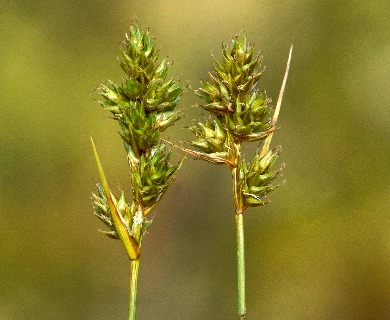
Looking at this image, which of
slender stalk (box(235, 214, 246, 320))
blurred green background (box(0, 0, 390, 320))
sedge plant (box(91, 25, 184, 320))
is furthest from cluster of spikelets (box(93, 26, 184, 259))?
blurred green background (box(0, 0, 390, 320))

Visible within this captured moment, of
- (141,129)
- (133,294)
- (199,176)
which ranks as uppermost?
(199,176)

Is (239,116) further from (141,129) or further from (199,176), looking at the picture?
(199,176)

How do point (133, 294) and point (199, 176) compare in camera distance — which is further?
point (199, 176)

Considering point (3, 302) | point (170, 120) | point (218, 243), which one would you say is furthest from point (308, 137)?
point (170, 120)

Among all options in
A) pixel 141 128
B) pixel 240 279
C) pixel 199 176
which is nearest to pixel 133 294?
pixel 240 279

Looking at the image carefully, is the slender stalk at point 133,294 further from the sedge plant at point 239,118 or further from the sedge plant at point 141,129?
the sedge plant at point 239,118

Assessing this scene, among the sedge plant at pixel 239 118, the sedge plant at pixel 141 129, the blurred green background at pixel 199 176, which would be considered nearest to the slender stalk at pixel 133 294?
the sedge plant at pixel 141 129

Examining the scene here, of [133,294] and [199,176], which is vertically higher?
[199,176]
